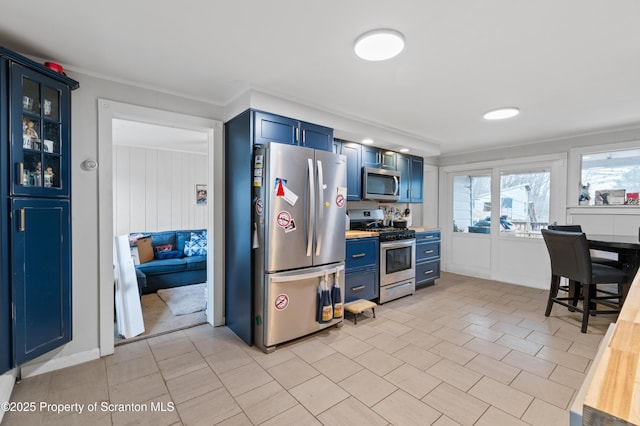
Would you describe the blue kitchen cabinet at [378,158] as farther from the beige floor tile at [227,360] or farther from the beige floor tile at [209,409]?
the beige floor tile at [209,409]

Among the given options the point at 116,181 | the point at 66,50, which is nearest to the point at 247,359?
the point at 66,50

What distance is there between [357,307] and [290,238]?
1.22m

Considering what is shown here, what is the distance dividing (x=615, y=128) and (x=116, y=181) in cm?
758

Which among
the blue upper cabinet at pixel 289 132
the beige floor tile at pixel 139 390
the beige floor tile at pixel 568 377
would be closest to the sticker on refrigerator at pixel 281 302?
the beige floor tile at pixel 139 390

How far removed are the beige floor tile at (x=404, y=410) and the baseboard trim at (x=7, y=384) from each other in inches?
90.1

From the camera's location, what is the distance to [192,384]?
2105 millimetres

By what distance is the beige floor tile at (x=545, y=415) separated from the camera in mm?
1726

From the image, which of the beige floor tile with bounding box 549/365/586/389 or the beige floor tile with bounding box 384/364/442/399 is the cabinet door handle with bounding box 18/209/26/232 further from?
the beige floor tile with bounding box 549/365/586/389

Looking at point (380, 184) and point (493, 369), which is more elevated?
point (380, 184)

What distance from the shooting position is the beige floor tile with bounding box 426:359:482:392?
212 cm

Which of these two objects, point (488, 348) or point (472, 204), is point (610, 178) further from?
point (488, 348)

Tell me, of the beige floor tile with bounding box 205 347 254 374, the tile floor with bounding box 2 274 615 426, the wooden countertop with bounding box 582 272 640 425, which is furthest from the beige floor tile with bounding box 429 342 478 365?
the wooden countertop with bounding box 582 272 640 425

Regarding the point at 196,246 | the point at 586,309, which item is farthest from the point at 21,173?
the point at 586,309

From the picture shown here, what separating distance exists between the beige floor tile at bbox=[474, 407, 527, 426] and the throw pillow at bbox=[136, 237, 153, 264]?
4714 millimetres
